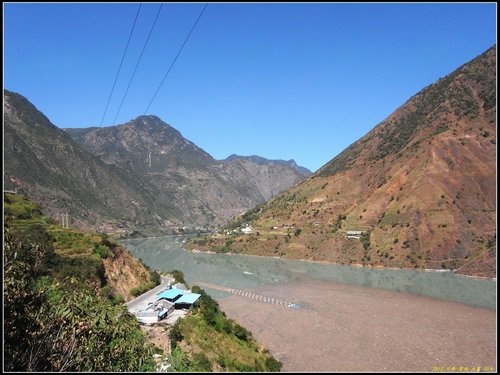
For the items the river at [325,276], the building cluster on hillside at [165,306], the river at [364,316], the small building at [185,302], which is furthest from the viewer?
the river at [325,276]

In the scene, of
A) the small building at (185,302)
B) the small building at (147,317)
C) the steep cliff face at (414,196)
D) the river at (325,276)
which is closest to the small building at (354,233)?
the steep cliff face at (414,196)

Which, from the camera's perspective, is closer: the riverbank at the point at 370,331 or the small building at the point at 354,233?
the riverbank at the point at 370,331

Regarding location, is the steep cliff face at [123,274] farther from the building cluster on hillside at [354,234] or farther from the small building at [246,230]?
the small building at [246,230]

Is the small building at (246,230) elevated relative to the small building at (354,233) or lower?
elevated

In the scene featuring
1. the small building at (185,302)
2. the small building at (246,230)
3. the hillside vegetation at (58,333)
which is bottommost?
the small building at (185,302)

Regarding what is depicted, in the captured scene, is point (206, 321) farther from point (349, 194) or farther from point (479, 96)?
point (479, 96)

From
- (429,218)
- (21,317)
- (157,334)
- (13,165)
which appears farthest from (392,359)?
(13,165)

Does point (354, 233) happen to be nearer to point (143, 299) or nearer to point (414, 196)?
point (414, 196)

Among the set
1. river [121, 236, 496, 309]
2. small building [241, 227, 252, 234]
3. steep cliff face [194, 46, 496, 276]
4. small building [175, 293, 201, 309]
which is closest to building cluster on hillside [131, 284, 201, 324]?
small building [175, 293, 201, 309]

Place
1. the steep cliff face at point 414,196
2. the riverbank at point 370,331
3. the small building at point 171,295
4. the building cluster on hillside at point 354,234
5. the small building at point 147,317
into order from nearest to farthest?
the small building at point 147,317
the riverbank at point 370,331
the small building at point 171,295
the steep cliff face at point 414,196
the building cluster on hillside at point 354,234
